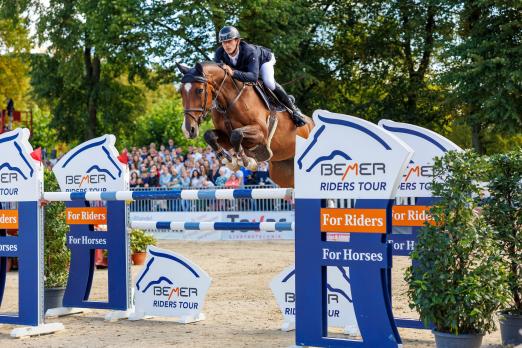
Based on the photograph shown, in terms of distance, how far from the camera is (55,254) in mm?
7195

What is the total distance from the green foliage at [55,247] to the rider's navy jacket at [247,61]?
214cm

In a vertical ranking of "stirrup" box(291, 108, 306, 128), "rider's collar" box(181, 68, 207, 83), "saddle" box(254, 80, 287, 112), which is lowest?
"stirrup" box(291, 108, 306, 128)

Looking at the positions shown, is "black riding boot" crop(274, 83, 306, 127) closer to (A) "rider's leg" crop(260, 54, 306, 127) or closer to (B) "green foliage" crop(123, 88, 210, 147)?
(A) "rider's leg" crop(260, 54, 306, 127)

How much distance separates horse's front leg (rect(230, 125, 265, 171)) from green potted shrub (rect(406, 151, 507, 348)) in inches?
102

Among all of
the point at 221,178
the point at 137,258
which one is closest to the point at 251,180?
the point at 221,178

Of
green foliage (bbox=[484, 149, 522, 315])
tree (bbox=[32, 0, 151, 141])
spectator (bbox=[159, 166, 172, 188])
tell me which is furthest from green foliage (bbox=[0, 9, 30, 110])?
green foliage (bbox=[484, 149, 522, 315])

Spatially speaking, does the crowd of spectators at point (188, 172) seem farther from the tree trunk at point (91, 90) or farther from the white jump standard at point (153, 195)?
the white jump standard at point (153, 195)

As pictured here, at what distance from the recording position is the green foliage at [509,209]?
4750 mm

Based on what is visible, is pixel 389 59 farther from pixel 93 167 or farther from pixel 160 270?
pixel 160 270

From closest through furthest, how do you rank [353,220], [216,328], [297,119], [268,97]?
1. [353,220]
2. [216,328]
3. [268,97]
4. [297,119]

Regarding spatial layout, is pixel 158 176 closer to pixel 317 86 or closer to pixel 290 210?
pixel 290 210

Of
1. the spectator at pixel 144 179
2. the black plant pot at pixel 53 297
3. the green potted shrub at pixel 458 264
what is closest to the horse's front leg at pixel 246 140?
the black plant pot at pixel 53 297

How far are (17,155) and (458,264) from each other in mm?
3744

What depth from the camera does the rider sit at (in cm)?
674
